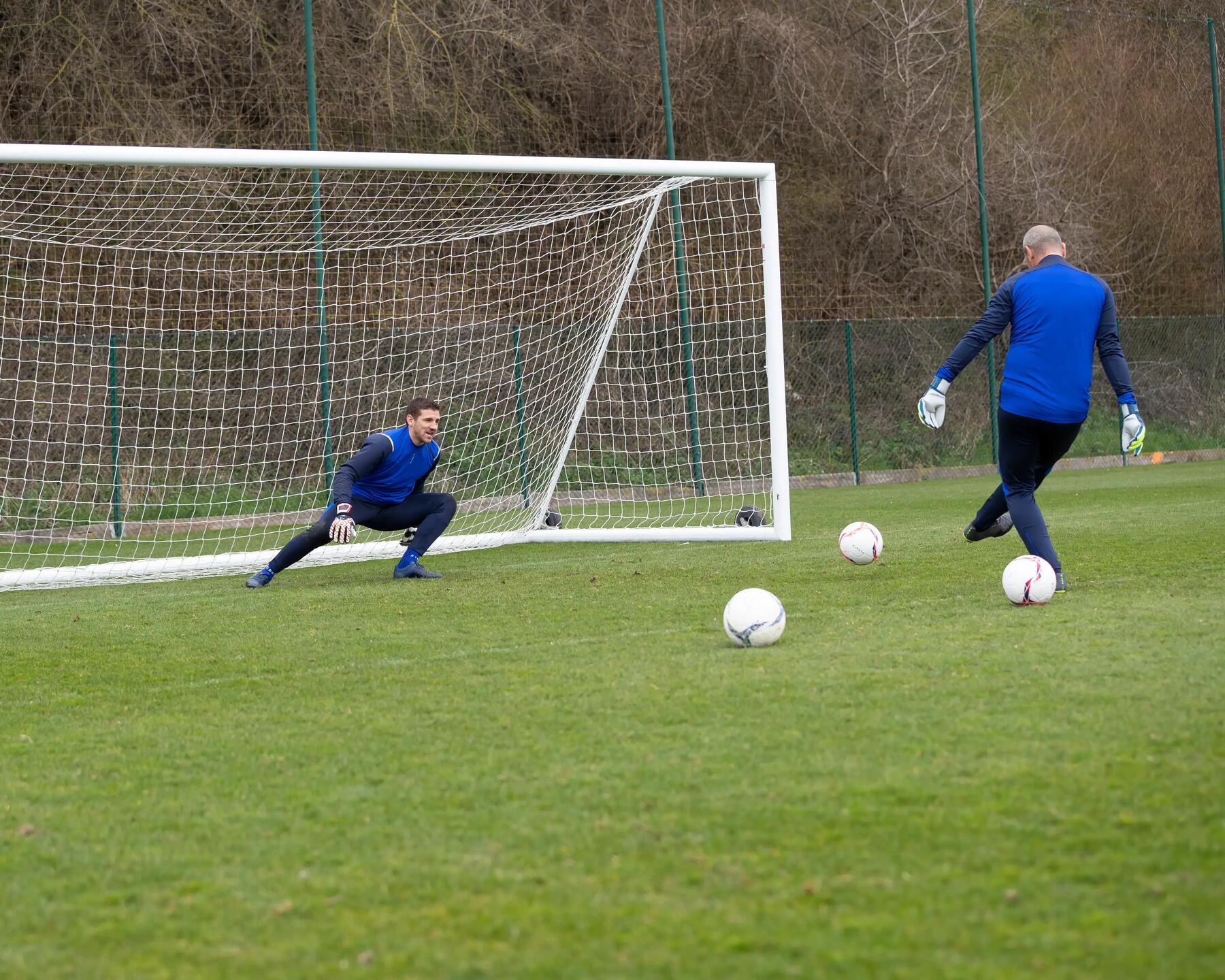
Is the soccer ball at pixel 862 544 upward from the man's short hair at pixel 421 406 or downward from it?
downward

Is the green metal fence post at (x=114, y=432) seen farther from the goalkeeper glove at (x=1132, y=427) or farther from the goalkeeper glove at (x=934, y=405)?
the goalkeeper glove at (x=1132, y=427)

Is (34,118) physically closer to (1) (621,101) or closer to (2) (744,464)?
(1) (621,101)

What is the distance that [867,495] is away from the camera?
15469mm

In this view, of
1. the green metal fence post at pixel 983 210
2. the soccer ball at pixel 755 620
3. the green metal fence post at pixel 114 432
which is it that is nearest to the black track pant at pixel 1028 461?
the soccer ball at pixel 755 620

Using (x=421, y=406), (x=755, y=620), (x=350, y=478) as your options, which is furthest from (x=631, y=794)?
(x=421, y=406)

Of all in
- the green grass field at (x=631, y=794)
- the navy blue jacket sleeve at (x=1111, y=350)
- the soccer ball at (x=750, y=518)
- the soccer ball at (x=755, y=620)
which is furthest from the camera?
the soccer ball at (x=750, y=518)

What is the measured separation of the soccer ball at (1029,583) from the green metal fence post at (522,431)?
6.07m

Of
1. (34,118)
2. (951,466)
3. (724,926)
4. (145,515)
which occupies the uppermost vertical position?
(34,118)

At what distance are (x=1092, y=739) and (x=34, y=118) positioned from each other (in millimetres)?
14311

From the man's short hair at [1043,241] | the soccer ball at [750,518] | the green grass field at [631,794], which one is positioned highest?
the man's short hair at [1043,241]

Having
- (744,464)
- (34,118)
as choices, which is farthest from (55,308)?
(744,464)

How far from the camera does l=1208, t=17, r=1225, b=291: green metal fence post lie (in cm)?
2261

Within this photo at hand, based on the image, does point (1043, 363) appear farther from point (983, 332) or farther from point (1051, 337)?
point (983, 332)

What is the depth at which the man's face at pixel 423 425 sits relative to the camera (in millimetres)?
8680
